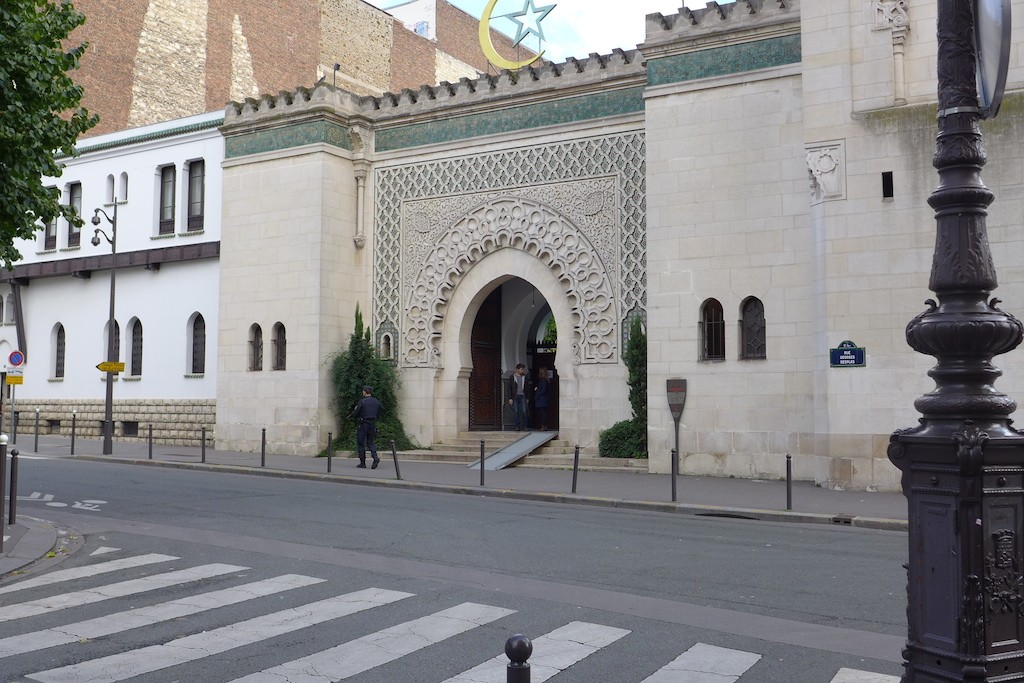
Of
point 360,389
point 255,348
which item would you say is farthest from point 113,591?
point 255,348

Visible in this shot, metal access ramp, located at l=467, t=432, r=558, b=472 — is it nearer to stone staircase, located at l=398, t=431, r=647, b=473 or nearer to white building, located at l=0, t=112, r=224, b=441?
stone staircase, located at l=398, t=431, r=647, b=473

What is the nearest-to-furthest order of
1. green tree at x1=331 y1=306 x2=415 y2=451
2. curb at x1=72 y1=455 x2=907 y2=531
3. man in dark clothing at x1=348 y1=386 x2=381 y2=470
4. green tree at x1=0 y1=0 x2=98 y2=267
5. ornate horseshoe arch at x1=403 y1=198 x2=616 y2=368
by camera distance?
green tree at x1=0 y1=0 x2=98 y2=267 → curb at x1=72 y1=455 x2=907 y2=531 → man in dark clothing at x1=348 y1=386 x2=381 y2=470 → ornate horseshoe arch at x1=403 y1=198 x2=616 y2=368 → green tree at x1=331 y1=306 x2=415 y2=451

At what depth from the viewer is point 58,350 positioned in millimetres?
31219

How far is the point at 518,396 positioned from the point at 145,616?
17783 millimetres

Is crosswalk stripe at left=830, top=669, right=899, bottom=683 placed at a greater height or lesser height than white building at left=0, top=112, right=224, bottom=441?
lesser

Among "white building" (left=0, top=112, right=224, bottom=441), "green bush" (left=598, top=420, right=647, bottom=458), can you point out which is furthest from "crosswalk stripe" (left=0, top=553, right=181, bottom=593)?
"white building" (left=0, top=112, right=224, bottom=441)

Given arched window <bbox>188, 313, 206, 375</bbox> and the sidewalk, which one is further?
arched window <bbox>188, 313, 206, 375</bbox>

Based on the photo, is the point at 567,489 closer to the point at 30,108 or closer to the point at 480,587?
the point at 480,587

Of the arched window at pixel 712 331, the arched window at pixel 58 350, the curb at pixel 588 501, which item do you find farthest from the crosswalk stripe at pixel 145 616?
the arched window at pixel 58 350

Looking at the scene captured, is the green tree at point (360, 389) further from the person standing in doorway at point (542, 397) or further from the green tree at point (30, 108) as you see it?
the green tree at point (30, 108)

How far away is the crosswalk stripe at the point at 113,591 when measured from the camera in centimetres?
789

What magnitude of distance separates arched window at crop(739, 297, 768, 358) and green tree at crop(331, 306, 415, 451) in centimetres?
889

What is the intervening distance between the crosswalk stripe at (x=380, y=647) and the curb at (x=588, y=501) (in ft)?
24.0

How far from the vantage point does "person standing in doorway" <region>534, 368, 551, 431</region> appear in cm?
2522
